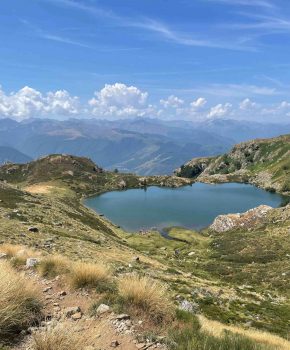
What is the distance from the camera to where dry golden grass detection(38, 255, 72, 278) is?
1704cm

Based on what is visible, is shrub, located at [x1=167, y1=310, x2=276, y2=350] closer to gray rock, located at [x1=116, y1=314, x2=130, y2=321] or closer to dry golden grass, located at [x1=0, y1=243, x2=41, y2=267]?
gray rock, located at [x1=116, y1=314, x2=130, y2=321]

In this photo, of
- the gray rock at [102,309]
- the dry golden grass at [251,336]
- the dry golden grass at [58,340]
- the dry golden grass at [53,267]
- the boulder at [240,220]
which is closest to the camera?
the dry golden grass at [58,340]

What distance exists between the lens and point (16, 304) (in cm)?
1054

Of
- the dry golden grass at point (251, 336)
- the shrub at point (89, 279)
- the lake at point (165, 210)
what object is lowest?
the lake at point (165, 210)

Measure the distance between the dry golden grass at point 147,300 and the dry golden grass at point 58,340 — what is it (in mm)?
4090

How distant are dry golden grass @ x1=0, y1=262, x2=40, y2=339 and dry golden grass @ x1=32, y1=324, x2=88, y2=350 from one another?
3.96ft

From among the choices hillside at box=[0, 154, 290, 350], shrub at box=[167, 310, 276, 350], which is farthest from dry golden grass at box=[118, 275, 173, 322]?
shrub at box=[167, 310, 276, 350]

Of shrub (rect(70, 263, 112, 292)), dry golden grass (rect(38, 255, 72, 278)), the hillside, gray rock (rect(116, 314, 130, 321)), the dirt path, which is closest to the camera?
the dirt path

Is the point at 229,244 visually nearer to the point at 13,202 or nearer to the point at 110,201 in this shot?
the point at 13,202

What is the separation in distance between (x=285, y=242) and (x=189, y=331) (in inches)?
3101

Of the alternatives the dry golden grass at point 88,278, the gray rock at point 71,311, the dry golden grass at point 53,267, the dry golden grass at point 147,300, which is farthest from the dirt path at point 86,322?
the dry golden grass at point 53,267

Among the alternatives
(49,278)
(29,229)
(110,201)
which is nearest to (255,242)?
(29,229)

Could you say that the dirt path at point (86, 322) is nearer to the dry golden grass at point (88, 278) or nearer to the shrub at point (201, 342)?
the dry golden grass at point (88, 278)

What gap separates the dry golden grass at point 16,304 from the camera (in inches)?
384
